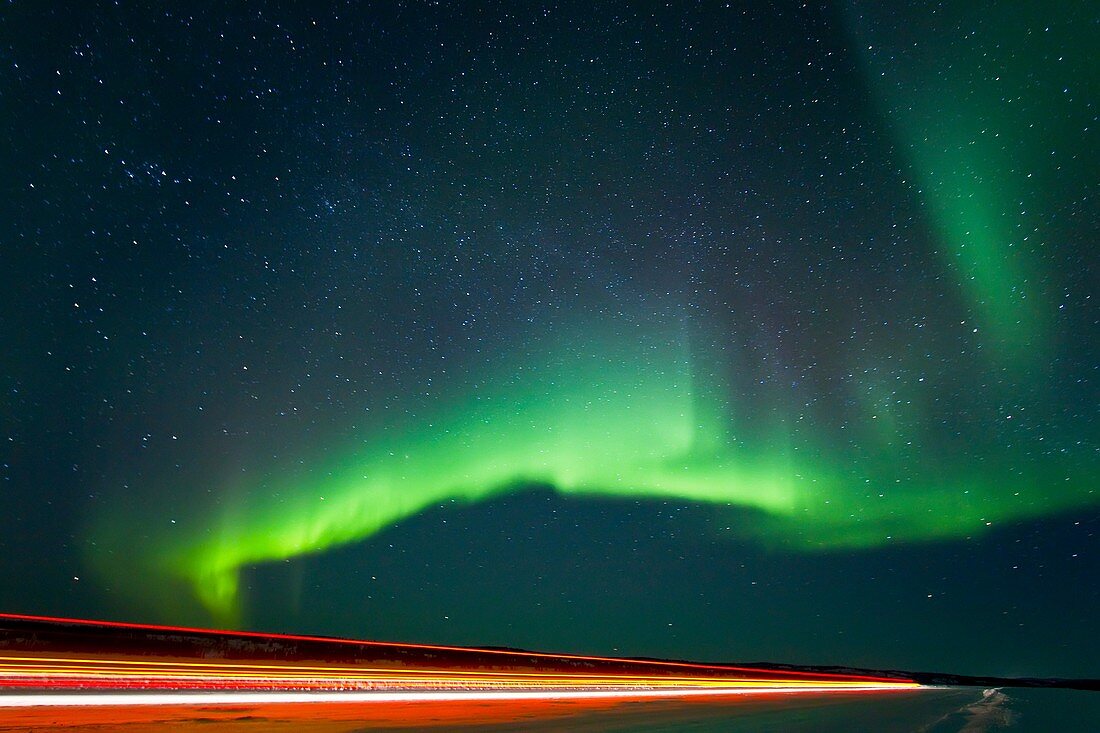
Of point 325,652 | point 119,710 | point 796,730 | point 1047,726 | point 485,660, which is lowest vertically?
point 485,660

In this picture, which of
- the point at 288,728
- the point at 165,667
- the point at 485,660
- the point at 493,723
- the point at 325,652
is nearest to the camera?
the point at 288,728

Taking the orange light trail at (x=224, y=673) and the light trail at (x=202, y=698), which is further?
the orange light trail at (x=224, y=673)

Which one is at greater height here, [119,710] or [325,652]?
[119,710]

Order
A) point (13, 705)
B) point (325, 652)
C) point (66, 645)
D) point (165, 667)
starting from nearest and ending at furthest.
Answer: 1. point (13, 705)
2. point (165, 667)
3. point (66, 645)
4. point (325, 652)

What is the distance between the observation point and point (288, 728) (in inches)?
203

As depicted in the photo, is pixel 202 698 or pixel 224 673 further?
pixel 224 673

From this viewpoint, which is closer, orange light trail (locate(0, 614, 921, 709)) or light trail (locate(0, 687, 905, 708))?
light trail (locate(0, 687, 905, 708))

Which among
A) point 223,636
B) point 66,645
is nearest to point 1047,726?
point 223,636

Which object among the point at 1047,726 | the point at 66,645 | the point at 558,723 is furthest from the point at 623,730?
the point at 66,645

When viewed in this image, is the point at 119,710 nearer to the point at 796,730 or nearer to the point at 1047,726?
the point at 796,730

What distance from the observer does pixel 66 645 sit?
1716 centimetres

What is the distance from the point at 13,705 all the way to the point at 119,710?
86 centimetres

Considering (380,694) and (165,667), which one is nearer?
(380,694)

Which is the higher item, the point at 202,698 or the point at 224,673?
the point at 202,698
